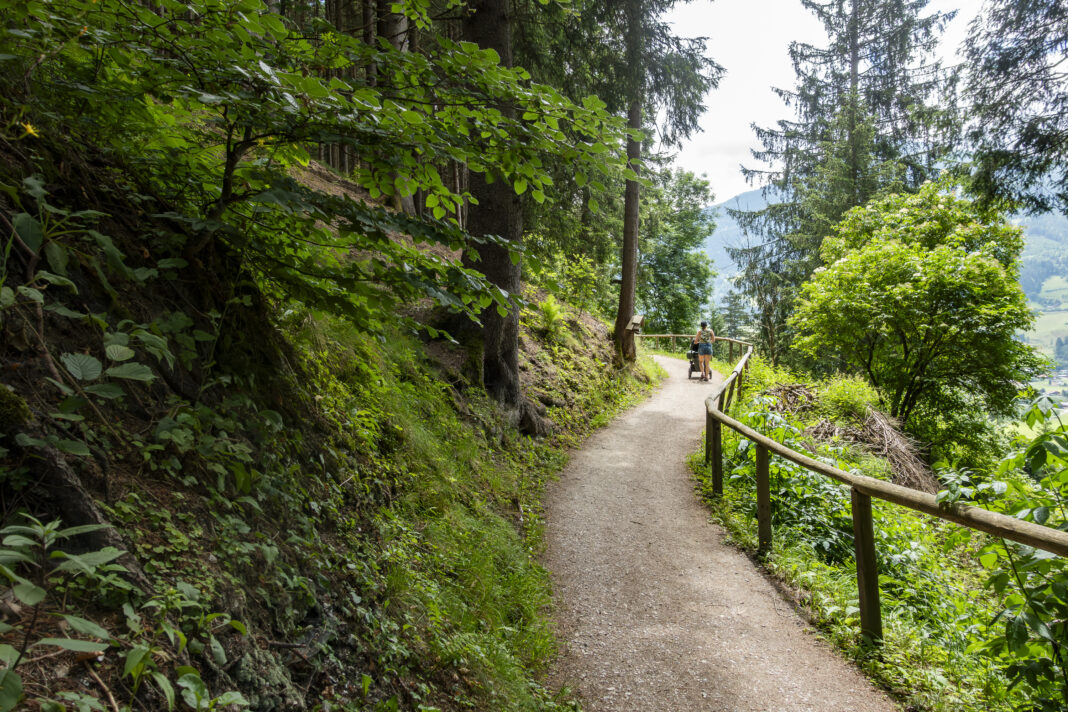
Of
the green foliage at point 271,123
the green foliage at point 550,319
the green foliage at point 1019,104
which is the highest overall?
the green foliage at point 1019,104

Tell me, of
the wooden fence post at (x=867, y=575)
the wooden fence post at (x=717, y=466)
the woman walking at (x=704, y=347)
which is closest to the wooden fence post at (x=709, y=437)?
the wooden fence post at (x=717, y=466)

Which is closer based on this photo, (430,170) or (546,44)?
(430,170)

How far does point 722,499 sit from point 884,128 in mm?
23493

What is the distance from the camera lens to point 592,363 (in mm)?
13164

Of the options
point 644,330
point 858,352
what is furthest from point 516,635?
point 644,330

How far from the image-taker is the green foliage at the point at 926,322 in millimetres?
11797

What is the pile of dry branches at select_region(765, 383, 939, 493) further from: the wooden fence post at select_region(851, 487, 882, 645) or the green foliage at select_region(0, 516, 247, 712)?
the green foliage at select_region(0, 516, 247, 712)

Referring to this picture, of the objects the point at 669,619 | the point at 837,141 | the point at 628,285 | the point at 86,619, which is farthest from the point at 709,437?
the point at 837,141

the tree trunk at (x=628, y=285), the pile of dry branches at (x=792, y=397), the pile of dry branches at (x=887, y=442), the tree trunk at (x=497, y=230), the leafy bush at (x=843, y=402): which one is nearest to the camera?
the tree trunk at (x=497, y=230)

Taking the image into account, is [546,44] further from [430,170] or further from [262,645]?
[262,645]

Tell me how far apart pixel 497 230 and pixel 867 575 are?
570 centimetres

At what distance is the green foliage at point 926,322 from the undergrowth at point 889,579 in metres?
5.66

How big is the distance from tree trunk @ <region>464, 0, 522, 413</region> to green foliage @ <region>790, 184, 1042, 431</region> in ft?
29.8

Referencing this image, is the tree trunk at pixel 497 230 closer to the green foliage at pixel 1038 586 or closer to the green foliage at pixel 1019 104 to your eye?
the green foliage at pixel 1038 586
